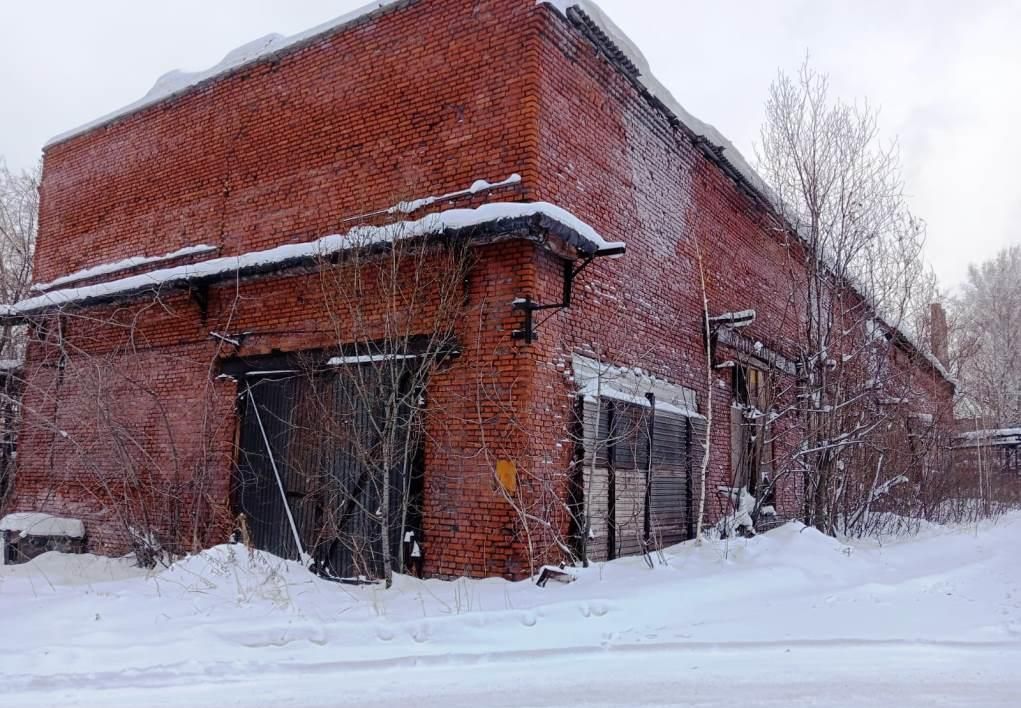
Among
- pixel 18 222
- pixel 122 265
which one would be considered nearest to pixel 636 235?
pixel 122 265

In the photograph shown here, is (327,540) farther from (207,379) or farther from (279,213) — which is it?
(279,213)

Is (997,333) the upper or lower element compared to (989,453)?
upper

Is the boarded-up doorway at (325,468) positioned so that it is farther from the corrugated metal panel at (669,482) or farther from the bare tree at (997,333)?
the bare tree at (997,333)

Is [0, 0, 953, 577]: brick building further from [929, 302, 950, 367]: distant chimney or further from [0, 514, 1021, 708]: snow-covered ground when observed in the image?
[929, 302, 950, 367]: distant chimney

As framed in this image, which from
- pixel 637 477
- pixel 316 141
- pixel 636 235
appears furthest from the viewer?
pixel 636 235

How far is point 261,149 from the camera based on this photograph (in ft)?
32.0

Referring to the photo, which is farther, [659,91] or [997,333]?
[997,333]

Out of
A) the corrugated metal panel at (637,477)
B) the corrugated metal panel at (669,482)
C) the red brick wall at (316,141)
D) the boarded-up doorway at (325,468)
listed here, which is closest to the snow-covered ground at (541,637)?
the boarded-up doorway at (325,468)

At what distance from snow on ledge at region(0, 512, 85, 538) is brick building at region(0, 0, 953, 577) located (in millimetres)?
160

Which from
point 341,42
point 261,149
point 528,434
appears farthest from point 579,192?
point 261,149

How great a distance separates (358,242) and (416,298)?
812 mm

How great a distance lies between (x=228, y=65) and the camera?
408 inches

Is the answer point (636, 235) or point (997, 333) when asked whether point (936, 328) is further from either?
point (997, 333)

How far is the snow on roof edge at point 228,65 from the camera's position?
9164mm
